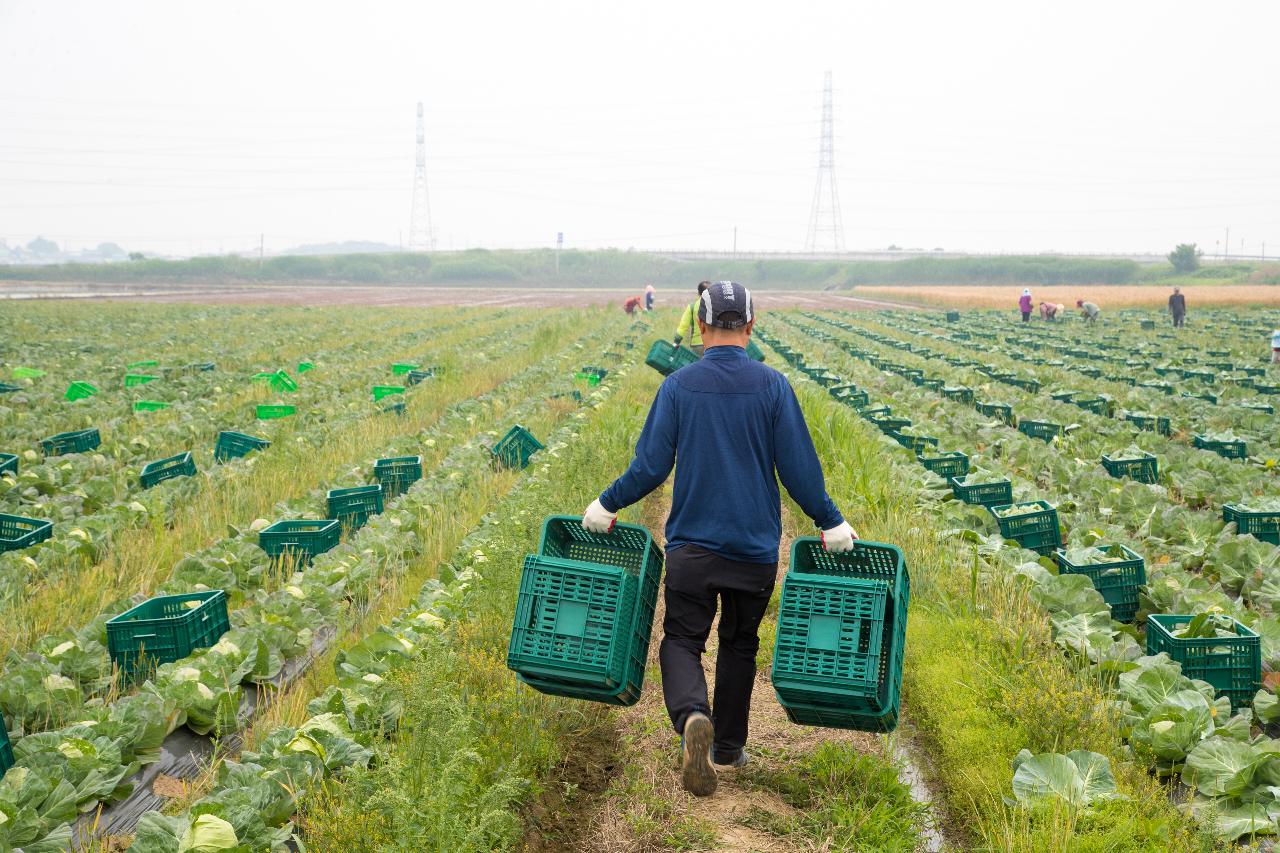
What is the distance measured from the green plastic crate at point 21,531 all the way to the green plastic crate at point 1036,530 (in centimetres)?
715

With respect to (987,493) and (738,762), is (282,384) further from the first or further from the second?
(738,762)

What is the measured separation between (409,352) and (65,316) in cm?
1580

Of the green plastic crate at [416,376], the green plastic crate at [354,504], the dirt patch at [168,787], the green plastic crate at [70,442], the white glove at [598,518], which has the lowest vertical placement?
the dirt patch at [168,787]

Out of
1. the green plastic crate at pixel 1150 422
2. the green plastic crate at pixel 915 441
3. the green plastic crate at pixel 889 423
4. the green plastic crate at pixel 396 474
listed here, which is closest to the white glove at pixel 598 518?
the green plastic crate at pixel 396 474

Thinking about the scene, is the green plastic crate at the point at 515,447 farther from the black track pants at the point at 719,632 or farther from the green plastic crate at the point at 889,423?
the black track pants at the point at 719,632

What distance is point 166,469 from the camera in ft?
30.3

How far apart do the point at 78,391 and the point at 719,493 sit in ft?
42.6

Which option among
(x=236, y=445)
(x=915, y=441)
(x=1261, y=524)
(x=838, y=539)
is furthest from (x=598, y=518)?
(x=915, y=441)

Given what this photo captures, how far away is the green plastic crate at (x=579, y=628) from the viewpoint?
12.5 feet

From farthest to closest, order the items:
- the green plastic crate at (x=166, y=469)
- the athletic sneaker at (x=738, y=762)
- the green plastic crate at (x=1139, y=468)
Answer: the green plastic crate at (x=1139, y=468) → the green plastic crate at (x=166, y=469) → the athletic sneaker at (x=738, y=762)

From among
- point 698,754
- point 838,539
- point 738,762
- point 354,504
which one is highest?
point 838,539

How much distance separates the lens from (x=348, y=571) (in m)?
6.61

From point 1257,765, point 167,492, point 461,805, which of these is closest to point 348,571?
point 167,492

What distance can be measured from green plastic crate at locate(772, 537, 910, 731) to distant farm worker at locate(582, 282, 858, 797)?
0.77ft
